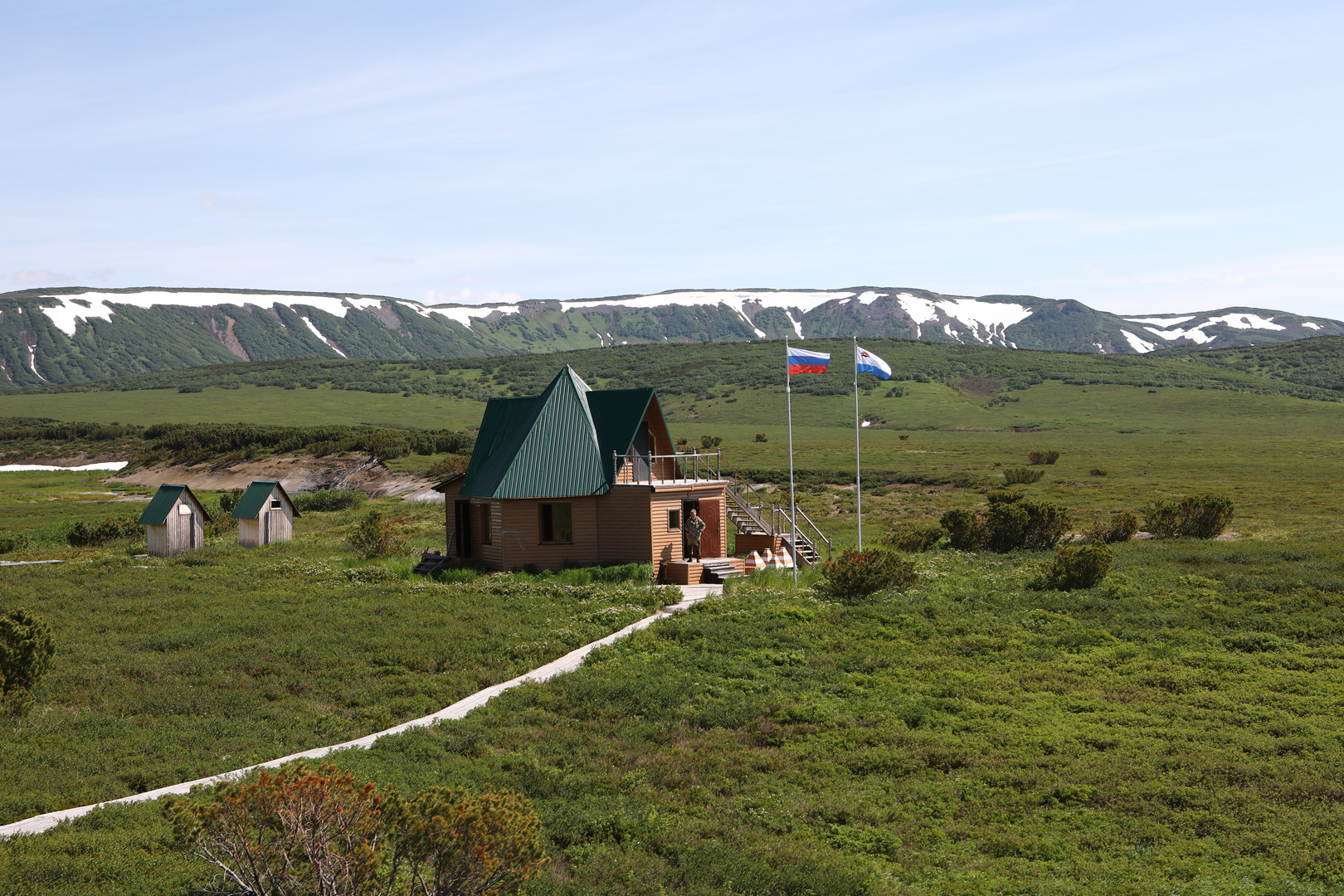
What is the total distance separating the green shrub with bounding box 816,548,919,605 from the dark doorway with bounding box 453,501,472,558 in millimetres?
15108

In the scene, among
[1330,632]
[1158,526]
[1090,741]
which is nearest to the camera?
[1090,741]

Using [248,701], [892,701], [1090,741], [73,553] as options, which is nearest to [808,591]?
[892,701]

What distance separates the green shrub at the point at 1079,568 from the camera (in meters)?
29.7

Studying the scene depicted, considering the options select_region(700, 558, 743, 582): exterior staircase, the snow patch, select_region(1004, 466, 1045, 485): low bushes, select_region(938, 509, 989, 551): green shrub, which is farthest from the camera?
the snow patch

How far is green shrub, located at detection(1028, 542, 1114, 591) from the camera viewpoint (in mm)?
29703

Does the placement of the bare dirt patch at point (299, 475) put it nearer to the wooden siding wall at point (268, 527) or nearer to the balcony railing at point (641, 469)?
the wooden siding wall at point (268, 527)

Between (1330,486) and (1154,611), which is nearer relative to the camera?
(1154,611)

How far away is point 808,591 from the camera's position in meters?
31.6

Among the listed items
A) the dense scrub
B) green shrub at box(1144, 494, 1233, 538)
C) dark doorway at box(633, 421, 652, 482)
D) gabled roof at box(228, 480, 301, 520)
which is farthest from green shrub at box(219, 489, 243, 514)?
green shrub at box(1144, 494, 1233, 538)

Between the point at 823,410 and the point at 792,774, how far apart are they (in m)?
127

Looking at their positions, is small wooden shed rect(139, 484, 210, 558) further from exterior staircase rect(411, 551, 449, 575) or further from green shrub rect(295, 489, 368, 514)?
green shrub rect(295, 489, 368, 514)

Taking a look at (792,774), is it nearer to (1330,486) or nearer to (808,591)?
(808,591)

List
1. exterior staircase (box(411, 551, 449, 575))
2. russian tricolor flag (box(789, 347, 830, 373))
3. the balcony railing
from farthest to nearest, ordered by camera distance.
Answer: exterior staircase (box(411, 551, 449, 575)), the balcony railing, russian tricolor flag (box(789, 347, 830, 373))

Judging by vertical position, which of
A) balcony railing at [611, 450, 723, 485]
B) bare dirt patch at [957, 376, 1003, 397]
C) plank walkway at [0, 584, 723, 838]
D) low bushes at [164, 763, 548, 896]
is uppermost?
bare dirt patch at [957, 376, 1003, 397]
